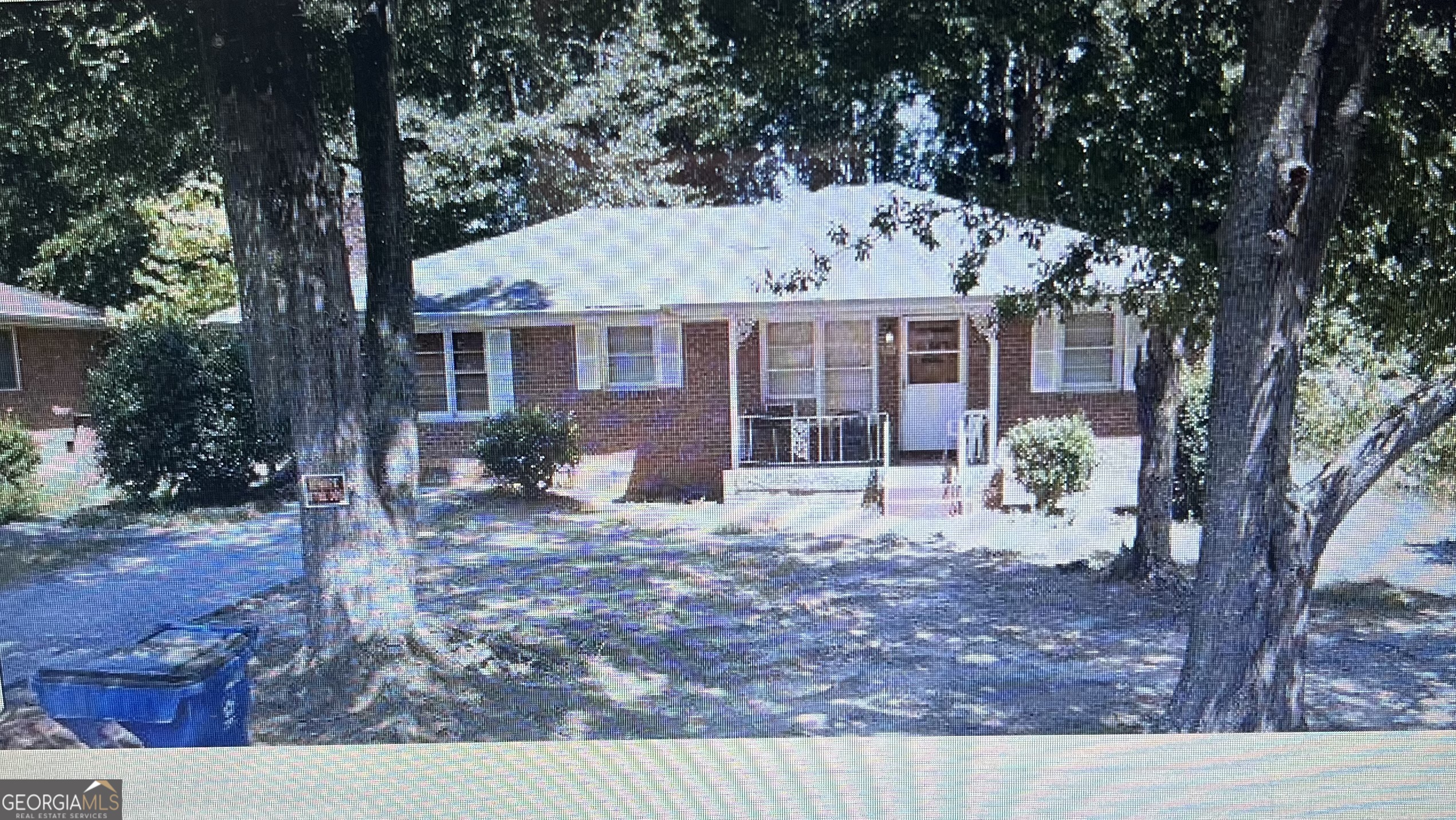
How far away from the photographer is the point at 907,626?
1.96 m

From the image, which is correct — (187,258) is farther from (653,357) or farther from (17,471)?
(653,357)

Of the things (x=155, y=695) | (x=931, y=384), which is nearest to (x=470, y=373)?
(x=155, y=695)

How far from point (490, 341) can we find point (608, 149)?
642mm

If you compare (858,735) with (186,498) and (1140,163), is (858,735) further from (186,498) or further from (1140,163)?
(186,498)

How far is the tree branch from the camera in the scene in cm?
167

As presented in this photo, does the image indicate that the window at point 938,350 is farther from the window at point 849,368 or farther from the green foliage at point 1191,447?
the green foliage at point 1191,447

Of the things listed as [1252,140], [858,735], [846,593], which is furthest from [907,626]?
[1252,140]

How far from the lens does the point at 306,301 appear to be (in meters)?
2.02

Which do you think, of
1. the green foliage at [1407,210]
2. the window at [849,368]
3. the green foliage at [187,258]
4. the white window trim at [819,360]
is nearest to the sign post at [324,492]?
the green foliage at [187,258]

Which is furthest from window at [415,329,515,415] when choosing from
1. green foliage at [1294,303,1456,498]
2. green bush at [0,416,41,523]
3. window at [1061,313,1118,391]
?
green foliage at [1294,303,1456,498]

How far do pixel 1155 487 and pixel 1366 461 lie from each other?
48 centimetres

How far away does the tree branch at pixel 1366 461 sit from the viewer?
167 cm

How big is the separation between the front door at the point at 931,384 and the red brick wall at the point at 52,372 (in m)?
2.08

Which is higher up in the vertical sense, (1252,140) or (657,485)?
(1252,140)
